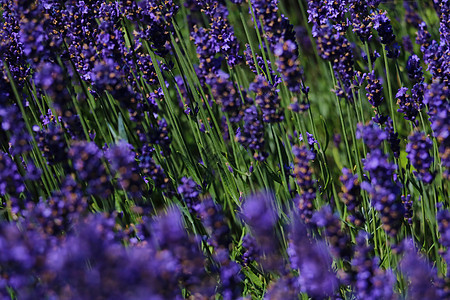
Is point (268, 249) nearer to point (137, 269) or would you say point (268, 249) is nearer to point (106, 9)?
point (137, 269)

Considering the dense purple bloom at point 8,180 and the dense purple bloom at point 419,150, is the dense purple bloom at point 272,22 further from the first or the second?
the dense purple bloom at point 8,180

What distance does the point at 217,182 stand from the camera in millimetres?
3264

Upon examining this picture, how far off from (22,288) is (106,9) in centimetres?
187

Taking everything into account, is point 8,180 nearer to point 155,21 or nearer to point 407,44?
point 155,21

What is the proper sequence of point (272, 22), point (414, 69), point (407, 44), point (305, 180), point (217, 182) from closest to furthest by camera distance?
point (305, 180) → point (272, 22) → point (414, 69) → point (217, 182) → point (407, 44)

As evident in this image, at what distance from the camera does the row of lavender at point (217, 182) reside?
1608 mm

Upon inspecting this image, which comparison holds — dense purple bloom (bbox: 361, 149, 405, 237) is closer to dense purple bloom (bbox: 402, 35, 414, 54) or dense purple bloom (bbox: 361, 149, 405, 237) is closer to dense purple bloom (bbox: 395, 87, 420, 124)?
dense purple bloom (bbox: 395, 87, 420, 124)

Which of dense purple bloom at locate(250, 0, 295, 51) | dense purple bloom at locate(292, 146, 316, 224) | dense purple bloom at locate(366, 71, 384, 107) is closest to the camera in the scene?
dense purple bloom at locate(292, 146, 316, 224)

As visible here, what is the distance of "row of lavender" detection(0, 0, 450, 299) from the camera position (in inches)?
63.3

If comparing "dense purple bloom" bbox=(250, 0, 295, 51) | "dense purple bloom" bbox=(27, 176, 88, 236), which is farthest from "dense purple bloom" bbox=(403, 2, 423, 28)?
"dense purple bloom" bbox=(27, 176, 88, 236)

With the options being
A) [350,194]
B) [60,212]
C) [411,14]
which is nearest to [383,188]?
[350,194]

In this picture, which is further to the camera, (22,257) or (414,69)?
(414,69)

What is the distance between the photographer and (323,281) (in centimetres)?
169

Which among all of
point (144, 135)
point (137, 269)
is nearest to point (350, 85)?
point (144, 135)
